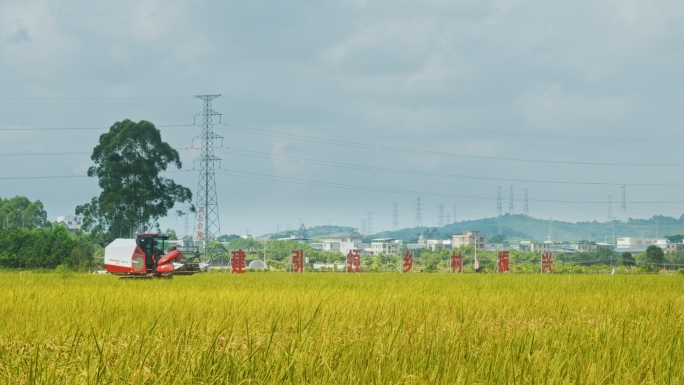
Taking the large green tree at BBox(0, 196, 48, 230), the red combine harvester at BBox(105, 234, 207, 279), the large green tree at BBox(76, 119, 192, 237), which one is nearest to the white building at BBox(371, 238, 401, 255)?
the large green tree at BBox(0, 196, 48, 230)

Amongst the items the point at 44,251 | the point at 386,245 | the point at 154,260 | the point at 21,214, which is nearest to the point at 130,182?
the point at 44,251

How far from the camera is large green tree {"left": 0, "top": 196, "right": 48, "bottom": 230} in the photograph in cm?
7644

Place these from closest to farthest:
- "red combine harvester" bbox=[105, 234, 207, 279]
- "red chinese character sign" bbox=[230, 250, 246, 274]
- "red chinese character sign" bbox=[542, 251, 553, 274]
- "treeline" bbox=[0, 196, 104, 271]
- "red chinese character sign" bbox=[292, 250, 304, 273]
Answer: "red combine harvester" bbox=[105, 234, 207, 279] → "red chinese character sign" bbox=[230, 250, 246, 274] → "treeline" bbox=[0, 196, 104, 271] → "red chinese character sign" bbox=[542, 251, 553, 274] → "red chinese character sign" bbox=[292, 250, 304, 273]

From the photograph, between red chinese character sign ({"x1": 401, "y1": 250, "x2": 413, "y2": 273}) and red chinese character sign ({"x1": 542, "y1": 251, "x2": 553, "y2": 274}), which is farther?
red chinese character sign ({"x1": 401, "y1": 250, "x2": 413, "y2": 273})

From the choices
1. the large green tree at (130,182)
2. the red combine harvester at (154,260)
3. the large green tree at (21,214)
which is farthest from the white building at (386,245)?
the red combine harvester at (154,260)

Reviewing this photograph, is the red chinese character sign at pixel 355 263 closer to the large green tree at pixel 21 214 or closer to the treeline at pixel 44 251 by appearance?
the treeline at pixel 44 251

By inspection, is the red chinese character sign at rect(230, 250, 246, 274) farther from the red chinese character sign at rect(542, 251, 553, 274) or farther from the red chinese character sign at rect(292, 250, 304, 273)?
the red chinese character sign at rect(542, 251, 553, 274)

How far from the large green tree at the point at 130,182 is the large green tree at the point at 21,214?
2794cm

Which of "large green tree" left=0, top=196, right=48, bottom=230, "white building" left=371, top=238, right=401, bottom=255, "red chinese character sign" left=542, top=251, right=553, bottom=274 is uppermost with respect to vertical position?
"large green tree" left=0, top=196, right=48, bottom=230

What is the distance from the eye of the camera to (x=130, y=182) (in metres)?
49.7

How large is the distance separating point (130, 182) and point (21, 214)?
139 ft

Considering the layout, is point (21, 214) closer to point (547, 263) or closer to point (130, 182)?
point (130, 182)

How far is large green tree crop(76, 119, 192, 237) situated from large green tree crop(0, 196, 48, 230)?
91.7 feet

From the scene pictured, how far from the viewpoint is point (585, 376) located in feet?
12.7
